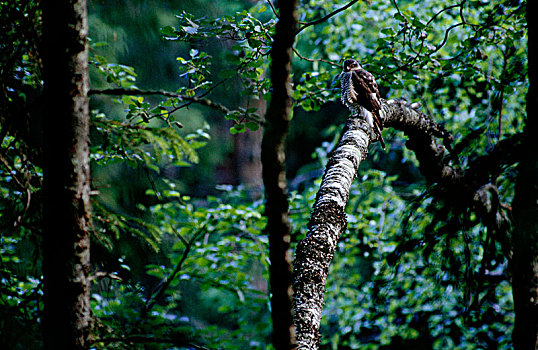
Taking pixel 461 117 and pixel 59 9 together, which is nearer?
pixel 59 9

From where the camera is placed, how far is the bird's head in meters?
2.08

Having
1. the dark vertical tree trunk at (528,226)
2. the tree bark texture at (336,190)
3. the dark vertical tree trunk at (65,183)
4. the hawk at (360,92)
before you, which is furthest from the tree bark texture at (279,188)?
the hawk at (360,92)

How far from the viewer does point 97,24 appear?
3475mm

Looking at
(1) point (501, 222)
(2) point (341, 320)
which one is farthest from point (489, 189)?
(2) point (341, 320)

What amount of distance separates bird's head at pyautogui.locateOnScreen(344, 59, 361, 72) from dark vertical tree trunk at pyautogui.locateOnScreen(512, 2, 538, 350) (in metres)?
0.78

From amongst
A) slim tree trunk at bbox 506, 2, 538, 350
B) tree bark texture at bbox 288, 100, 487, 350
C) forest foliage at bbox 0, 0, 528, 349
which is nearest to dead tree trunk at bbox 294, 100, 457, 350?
tree bark texture at bbox 288, 100, 487, 350

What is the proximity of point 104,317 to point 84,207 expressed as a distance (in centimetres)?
116

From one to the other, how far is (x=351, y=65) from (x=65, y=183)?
153 cm

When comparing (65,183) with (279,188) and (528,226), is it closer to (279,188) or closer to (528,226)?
(279,188)

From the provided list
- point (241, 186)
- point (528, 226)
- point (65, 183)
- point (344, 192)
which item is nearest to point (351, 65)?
point (344, 192)

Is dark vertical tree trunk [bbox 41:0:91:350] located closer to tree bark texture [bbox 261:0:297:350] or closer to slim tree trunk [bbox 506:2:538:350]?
tree bark texture [bbox 261:0:297:350]

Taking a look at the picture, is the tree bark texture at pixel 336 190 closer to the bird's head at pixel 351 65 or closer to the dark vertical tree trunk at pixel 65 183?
the bird's head at pixel 351 65

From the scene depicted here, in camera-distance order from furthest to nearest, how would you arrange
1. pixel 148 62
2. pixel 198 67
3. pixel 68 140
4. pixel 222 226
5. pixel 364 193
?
pixel 148 62 → pixel 364 193 → pixel 222 226 → pixel 198 67 → pixel 68 140

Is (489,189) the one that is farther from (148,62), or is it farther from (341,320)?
(148,62)
